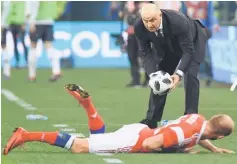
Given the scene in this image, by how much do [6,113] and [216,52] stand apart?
25.7 feet

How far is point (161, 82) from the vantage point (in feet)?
37.0

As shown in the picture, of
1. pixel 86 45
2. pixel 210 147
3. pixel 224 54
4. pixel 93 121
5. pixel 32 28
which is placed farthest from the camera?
pixel 86 45

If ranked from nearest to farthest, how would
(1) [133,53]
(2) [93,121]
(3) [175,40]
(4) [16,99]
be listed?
(2) [93,121]
(3) [175,40]
(4) [16,99]
(1) [133,53]

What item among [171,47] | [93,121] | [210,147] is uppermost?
[171,47]

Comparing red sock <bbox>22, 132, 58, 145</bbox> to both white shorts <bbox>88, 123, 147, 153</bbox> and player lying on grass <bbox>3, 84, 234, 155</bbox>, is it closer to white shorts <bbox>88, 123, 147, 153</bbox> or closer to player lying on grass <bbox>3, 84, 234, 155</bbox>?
player lying on grass <bbox>3, 84, 234, 155</bbox>

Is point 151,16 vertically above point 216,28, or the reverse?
point 151,16

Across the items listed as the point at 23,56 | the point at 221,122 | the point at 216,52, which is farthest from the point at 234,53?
the point at 221,122

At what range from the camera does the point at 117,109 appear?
54.0ft

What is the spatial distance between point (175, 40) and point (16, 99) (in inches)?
277

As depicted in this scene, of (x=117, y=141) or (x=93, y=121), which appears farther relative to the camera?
(x=93, y=121)

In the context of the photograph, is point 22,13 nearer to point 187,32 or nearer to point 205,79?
point 205,79

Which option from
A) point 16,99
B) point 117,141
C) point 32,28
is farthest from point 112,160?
point 32,28

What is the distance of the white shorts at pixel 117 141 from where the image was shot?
10430mm

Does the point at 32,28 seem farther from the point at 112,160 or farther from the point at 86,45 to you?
the point at 112,160
